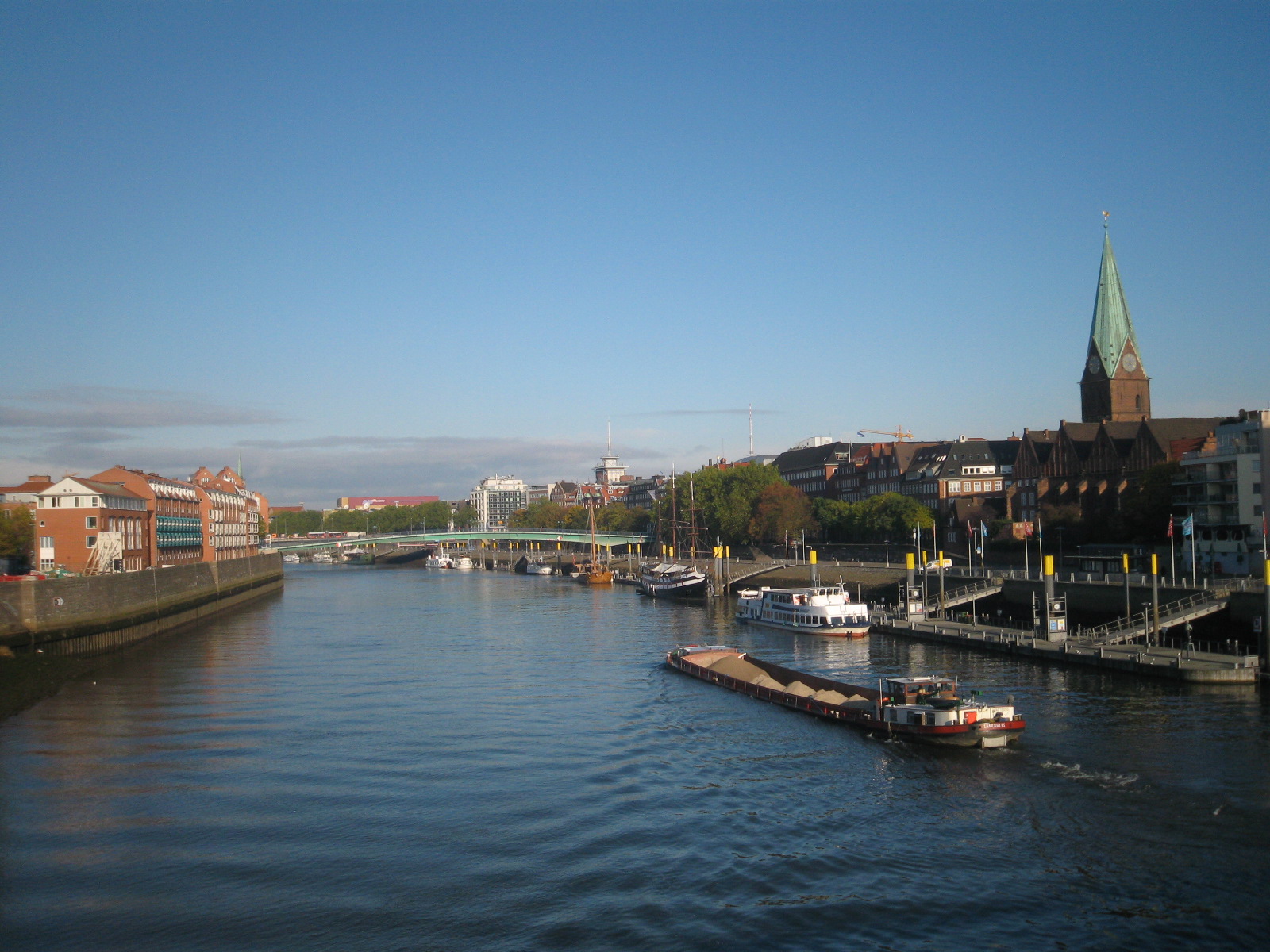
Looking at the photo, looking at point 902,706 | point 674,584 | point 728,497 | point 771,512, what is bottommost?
point 674,584

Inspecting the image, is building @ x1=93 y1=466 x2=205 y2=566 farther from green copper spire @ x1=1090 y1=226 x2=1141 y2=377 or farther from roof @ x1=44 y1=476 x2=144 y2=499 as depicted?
green copper spire @ x1=1090 y1=226 x2=1141 y2=377

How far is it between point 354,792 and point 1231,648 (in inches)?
1587

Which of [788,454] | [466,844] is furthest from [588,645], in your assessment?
[788,454]

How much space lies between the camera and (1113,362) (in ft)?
390

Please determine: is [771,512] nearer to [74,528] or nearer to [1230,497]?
[1230,497]

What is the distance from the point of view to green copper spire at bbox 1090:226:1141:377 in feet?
392

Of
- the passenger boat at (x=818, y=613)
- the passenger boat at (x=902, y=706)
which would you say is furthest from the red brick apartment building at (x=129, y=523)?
the passenger boat at (x=902, y=706)

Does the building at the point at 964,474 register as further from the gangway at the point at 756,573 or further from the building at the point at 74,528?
the building at the point at 74,528

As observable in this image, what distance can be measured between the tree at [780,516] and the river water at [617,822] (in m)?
79.8

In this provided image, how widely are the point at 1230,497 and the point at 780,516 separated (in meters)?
67.0

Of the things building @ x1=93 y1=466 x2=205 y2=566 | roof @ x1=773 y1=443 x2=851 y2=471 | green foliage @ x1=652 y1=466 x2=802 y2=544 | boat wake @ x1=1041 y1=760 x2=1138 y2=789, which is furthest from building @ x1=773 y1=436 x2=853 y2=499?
boat wake @ x1=1041 y1=760 x2=1138 y2=789

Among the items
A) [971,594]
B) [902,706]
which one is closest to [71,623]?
[902,706]

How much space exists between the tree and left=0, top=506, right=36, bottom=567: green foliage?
77817mm

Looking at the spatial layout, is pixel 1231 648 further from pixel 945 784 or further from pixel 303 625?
pixel 303 625
